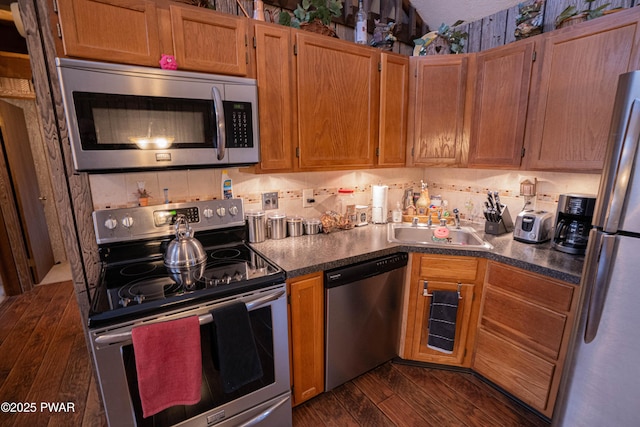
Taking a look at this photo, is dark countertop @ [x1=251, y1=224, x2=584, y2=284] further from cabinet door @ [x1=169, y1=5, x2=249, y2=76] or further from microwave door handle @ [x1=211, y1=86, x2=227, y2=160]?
cabinet door @ [x1=169, y1=5, x2=249, y2=76]

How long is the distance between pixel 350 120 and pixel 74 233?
65.4 inches

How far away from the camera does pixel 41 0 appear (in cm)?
124

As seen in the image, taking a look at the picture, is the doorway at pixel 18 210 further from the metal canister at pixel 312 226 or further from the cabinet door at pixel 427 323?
the cabinet door at pixel 427 323

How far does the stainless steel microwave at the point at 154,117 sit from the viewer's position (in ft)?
3.97

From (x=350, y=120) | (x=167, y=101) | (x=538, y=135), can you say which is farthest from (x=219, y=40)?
(x=538, y=135)

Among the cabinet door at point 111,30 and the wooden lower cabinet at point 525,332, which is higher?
the cabinet door at point 111,30

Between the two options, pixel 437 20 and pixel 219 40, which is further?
pixel 437 20

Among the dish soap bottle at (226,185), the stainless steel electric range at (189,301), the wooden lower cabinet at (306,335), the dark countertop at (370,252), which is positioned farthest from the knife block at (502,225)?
the dish soap bottle at (226,185)

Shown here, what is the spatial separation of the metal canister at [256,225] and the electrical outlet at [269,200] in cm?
11

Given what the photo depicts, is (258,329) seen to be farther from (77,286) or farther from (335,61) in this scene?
(335,61)

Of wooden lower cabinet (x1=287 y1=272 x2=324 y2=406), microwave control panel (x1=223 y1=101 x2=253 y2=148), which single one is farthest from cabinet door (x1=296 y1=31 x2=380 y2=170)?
wooden lower cabinet (x1=287 y1=272 x2=324 y2=406)

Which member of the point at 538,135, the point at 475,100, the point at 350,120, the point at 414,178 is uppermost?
the point at 475,100

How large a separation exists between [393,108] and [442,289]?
1280 mm

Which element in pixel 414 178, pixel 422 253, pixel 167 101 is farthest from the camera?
pixel 414 178
